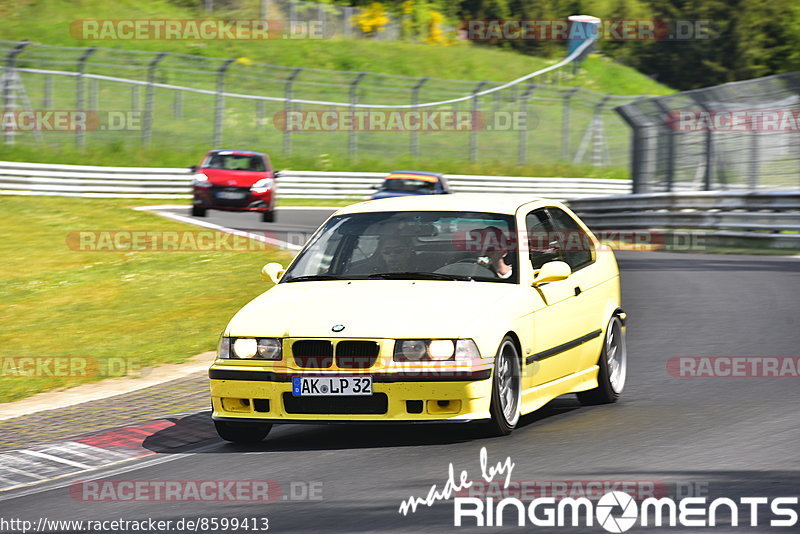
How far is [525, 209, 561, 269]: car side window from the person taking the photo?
8.88 m

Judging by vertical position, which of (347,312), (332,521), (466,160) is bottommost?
(466,160)

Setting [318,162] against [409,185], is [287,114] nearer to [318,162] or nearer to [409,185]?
[318,162]

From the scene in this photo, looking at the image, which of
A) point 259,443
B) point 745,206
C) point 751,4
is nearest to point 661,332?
point 259,443

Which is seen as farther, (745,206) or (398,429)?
(745,206)

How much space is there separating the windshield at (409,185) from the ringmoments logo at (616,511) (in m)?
23.6

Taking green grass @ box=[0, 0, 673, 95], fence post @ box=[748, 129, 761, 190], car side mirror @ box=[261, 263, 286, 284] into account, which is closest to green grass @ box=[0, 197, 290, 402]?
car side mirror @ box=[261, 263, 286, 284]

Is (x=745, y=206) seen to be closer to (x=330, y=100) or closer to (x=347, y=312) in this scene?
(x=347, y=312)

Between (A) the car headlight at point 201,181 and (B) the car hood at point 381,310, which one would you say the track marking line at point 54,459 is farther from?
(A) the car headlight at point 201,181

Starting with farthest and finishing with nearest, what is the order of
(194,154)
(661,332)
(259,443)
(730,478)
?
(194,154) < (661,332) < (259,443) < (730,478)

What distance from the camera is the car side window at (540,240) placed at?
29.1 ft

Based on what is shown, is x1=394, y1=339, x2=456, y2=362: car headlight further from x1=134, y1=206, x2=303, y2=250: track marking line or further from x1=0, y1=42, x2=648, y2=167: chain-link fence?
x1=0, y1=42, x2=648, y2=167: chain-link fence

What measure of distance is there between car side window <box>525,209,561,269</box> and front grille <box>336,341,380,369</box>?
1.58 meters

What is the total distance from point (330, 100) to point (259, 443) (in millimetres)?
38930

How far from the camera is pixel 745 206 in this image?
2475 cm
